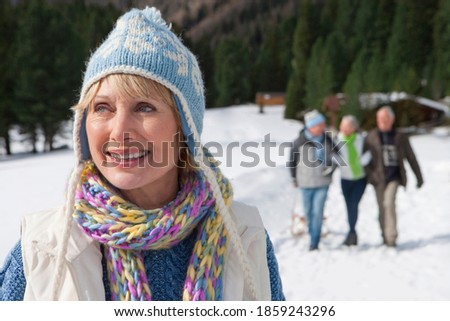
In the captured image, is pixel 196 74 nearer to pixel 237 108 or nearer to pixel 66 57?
pixel 66 57

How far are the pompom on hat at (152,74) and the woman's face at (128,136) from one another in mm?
59

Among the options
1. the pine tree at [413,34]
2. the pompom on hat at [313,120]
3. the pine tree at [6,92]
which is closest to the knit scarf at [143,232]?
the pompom on hat at [313,120]

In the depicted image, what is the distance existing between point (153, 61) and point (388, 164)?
15.6 ft

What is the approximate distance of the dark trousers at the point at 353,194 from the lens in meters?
5.73

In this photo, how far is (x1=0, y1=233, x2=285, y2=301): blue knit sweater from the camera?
1.30m

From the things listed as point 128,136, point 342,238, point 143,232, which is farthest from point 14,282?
point 342,238

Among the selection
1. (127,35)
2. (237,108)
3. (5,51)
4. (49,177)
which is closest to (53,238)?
(127,35)

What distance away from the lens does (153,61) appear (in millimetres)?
1325

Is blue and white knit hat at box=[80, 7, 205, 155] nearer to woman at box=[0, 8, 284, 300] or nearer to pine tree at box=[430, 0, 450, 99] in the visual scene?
woman at box=[0, 8, 284, 300]

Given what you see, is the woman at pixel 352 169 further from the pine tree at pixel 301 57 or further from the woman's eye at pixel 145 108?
the pine tree at pixel 301 57
